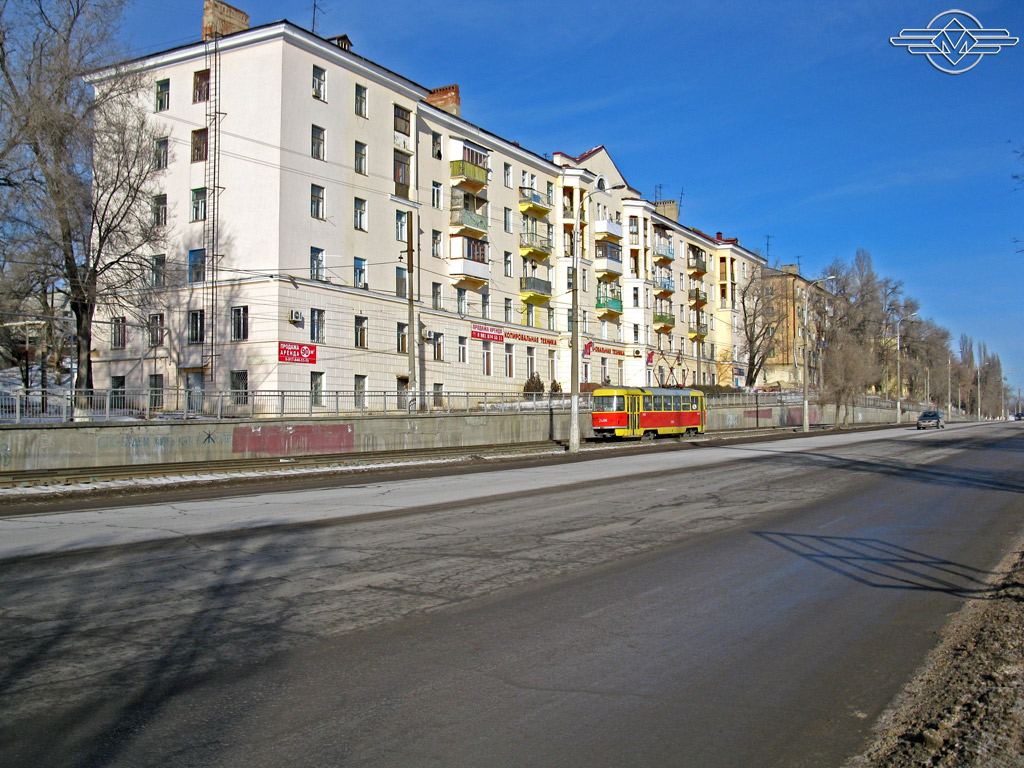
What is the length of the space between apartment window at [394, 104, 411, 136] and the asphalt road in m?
35.5

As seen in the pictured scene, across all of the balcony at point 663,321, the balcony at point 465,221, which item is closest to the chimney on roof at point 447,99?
the balcony at point 465,221

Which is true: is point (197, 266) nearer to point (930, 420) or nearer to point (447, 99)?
point (447, 99)

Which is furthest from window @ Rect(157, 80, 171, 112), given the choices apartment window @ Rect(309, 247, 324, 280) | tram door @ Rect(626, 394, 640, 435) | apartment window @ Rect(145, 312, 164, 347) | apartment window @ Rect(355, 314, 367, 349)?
tram door @ Rect(626, 394, 640, 435)

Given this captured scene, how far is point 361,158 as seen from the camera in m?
42.5

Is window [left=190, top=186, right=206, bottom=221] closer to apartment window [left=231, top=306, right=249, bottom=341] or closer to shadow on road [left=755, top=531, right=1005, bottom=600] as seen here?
apartment window [left=231, top=306, right=249, bottom=341]

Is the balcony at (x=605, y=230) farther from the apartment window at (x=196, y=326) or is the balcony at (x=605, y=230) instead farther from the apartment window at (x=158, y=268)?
the apartment window at (x=158, y=268)

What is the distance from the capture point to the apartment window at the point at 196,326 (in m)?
39.2

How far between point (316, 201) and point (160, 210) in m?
8.35

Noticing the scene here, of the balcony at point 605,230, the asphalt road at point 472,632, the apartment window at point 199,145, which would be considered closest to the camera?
the asphalt road at point 472,632

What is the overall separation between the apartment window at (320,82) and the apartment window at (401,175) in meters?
5.61

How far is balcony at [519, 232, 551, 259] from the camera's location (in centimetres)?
5691

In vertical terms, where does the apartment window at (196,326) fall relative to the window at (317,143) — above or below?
below

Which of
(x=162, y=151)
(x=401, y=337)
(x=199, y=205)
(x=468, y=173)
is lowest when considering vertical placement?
(x=401, y=337)

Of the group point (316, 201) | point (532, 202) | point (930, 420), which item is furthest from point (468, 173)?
point (930, 420)
